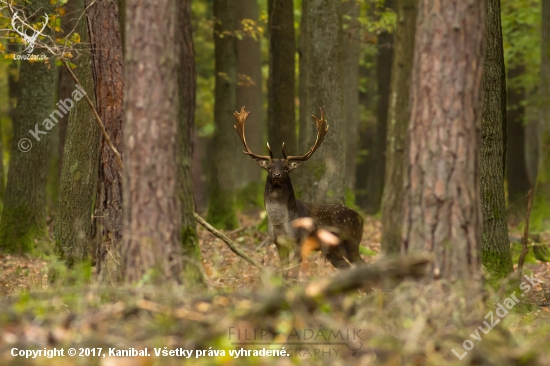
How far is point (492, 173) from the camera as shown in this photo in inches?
390

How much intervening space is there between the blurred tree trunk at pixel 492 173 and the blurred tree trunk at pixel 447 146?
346cm

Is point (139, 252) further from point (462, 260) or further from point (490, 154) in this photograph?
point (490, 154)

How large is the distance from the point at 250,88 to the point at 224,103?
11.0 feet

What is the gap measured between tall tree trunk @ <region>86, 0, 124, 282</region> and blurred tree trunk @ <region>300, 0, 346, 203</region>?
6.27 meters

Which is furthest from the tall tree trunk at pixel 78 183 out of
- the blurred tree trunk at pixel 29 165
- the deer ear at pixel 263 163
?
the blurred tree trunk at pixel 29 165

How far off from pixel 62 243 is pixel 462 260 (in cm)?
631

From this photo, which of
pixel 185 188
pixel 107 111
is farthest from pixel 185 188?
pixel 107 111

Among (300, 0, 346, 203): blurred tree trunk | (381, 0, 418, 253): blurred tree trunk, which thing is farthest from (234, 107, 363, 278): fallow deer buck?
(300, 0, 346, 203): blurred tree trunk

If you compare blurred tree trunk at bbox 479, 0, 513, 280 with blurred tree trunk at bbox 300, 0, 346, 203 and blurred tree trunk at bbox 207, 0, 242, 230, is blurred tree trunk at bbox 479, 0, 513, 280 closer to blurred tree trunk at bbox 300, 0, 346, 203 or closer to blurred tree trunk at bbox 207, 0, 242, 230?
A: blurred tree trunk at bbox 300, 0, 346, 203

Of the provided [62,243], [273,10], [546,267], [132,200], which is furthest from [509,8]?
[132,200]

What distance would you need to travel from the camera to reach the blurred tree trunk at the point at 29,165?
47.1ft

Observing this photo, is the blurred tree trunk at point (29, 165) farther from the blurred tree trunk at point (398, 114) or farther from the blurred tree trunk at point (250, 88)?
the blurred tree trunk at point (250, 88)

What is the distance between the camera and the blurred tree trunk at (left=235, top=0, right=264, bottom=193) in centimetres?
2208

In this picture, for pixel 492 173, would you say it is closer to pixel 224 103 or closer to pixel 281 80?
pixel 281 80
